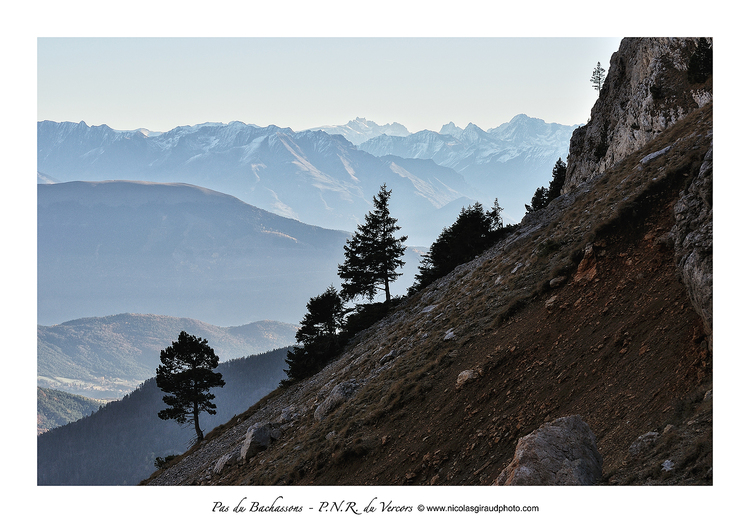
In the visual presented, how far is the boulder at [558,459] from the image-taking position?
29.7ft

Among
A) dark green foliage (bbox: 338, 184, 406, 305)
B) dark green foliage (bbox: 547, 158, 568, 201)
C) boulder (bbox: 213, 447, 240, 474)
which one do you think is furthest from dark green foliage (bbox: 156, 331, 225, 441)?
dark green foliage (bbox: 547, 158, 568, 201)

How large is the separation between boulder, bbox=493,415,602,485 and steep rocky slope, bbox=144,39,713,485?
512 mm

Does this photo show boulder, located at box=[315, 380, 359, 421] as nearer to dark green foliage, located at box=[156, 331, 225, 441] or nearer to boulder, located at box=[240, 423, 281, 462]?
boulder, located at box=[240, 423, 281, 462]

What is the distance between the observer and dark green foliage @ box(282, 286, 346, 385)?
37.7 meters

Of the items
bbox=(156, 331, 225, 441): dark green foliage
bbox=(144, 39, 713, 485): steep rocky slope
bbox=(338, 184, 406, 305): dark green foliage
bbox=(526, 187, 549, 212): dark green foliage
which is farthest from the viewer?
bbox=(526, 187, 549, 212): dark green foliage

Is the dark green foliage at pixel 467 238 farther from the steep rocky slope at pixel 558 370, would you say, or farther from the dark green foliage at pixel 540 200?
the steep rocky slope at pixel 558 370

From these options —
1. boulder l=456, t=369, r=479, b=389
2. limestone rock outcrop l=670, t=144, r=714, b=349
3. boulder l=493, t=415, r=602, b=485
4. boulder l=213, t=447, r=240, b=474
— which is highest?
limestone rock outcrop l=670, t=144, r=714, b=349

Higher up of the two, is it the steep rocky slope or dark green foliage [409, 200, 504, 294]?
dark green foliage [409, 200, 504, 294]

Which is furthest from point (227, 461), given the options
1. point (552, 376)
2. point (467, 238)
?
point (467, 238)

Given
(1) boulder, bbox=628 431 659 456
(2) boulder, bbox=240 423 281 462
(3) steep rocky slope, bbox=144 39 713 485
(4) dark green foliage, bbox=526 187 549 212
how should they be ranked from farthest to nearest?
(4) dark green foliage, bbox=526 187 549 212 → (2) boulder, bbox=240 423 281 462 → (3) steep rocky slope, bbox=144 39 713 485 → (1) boulder, bbox=628 431 659 456
